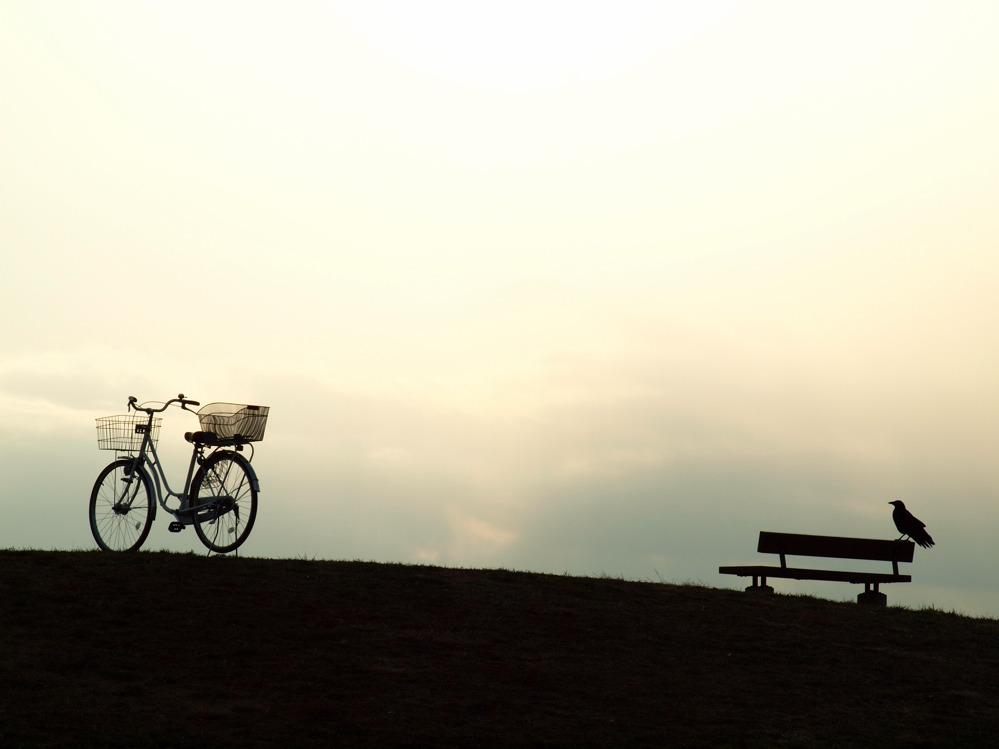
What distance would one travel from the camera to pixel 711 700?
10680mm

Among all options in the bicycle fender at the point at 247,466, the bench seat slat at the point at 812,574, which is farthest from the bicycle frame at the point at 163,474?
the bench seat slat at the point at 812,574

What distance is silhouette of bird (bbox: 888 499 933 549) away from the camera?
17.7 meters

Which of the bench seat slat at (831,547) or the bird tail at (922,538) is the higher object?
the bird tail at (922,538)

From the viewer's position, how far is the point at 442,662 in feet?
36.9

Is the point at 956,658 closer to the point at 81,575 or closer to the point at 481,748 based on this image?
the point at 481,748

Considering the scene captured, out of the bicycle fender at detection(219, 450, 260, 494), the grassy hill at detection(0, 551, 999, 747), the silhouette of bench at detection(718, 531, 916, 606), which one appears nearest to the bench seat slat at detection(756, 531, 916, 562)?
the silhouette of bench at detection(718, 531, 916, 606)

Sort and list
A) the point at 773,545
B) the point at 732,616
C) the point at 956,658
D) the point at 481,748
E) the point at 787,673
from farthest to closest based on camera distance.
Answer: the point at 773,545 → the point at 732,616 → the point at 956,658 → the point at 787,673 → the point at 481,748

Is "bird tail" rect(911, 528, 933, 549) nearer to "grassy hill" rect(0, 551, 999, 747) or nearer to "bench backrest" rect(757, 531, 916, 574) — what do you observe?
"bench backrest" rect(757, 531, 916, 574)

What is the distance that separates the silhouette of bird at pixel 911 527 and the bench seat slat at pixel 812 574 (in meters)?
0.97

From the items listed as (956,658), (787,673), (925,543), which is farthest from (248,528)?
(925,543)

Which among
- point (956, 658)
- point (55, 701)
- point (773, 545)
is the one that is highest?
point (773, 545)

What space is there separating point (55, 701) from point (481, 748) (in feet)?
13.3

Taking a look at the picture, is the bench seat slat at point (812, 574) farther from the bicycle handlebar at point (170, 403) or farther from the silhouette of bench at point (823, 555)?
the bicycle handlebar at point (170, 403)

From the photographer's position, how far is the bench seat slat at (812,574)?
54.2ft
